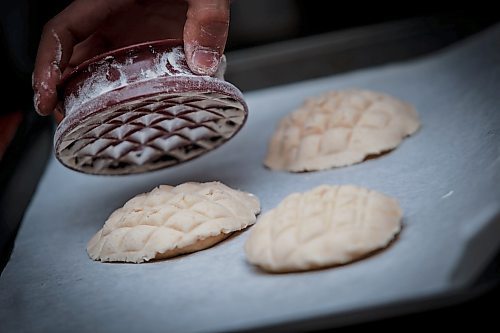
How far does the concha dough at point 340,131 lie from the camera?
8.02 feet

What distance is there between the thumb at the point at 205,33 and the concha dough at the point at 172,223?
0.38 m

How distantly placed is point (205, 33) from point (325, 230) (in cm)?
65

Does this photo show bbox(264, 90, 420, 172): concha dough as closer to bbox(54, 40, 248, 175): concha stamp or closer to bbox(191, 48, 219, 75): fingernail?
bbox(54, 40, 248, 175): concha stamp

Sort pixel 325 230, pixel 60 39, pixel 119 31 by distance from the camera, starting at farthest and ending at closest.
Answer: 1. pixel 119 31
2. pixel 60 39
3. pixel 325 230

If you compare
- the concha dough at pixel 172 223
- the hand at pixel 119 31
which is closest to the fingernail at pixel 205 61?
the hand at pixel 119 31

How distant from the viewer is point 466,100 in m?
2.55

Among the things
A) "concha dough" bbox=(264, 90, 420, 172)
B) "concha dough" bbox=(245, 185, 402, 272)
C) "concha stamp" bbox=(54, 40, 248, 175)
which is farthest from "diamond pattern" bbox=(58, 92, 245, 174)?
"concha dough" bbox=(245, 185, 402, 272)

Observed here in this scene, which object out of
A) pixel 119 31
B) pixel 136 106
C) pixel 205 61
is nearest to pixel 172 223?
pixel 136 106

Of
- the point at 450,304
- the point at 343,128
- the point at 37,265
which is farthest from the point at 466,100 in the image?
the point at 37,265

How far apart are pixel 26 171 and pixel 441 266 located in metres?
1.68

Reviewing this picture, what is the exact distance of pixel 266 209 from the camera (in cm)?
223

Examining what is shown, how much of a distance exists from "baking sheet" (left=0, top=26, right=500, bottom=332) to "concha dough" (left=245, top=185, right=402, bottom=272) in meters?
0.04

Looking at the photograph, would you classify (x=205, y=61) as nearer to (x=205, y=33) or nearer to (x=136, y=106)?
(x=205, y=33)

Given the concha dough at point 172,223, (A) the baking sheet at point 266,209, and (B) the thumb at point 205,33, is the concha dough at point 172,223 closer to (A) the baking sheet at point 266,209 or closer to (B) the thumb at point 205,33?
(A) the baking sheet at point 266,209
